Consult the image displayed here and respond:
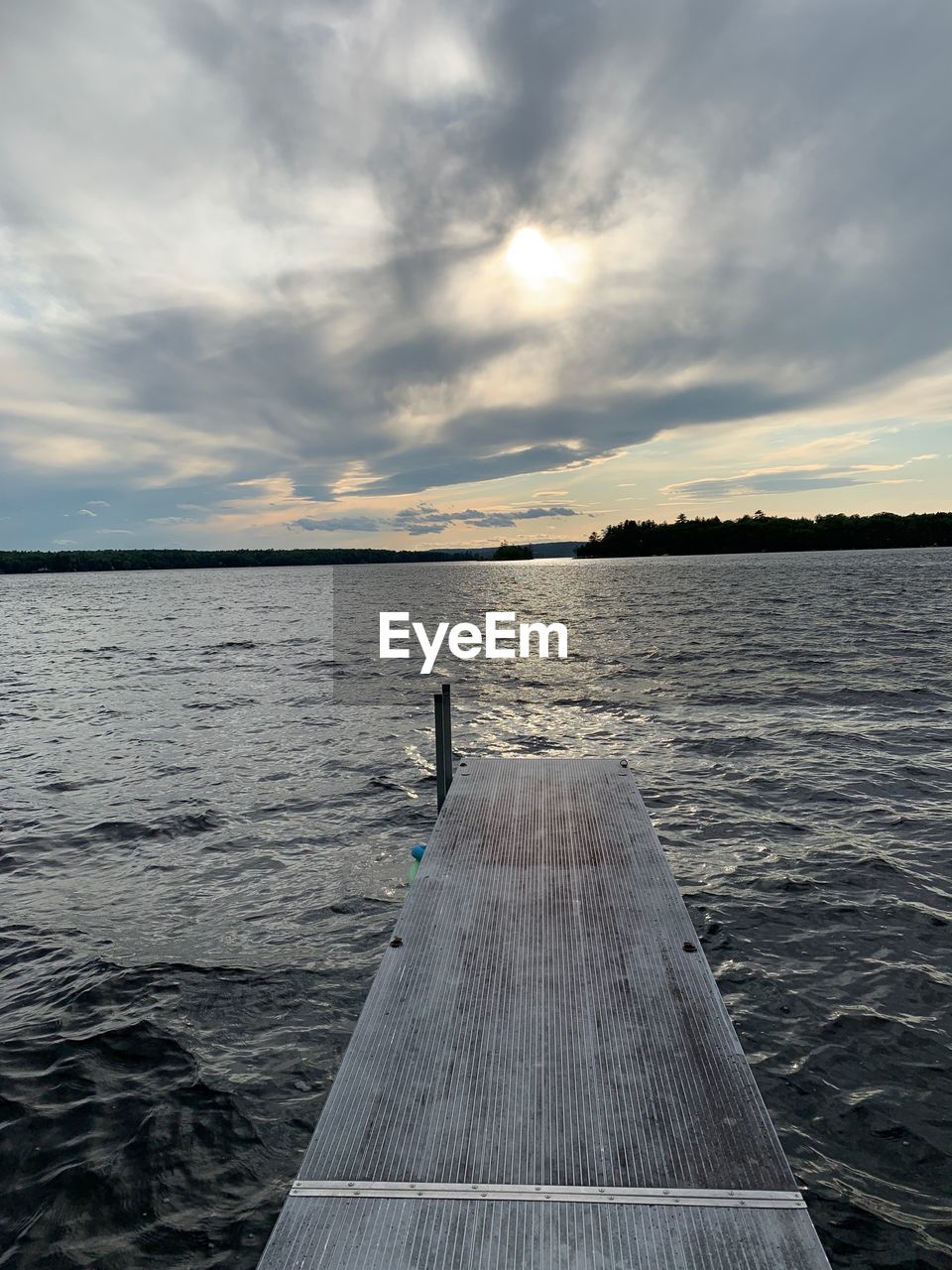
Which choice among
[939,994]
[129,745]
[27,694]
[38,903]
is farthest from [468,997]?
[27,694]

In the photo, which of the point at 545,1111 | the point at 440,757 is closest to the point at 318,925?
the point at 440,757

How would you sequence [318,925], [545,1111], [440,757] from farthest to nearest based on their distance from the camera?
[440,757]
[318,925]
[545,1111]

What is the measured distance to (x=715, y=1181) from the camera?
12.8 feet

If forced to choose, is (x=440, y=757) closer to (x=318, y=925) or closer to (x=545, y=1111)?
(x=318, y=925)

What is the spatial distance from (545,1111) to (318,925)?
561 cm

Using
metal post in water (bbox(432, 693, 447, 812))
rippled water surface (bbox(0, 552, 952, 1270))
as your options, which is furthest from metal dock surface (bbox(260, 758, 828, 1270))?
metal post in water (bbox(432, 693, 447, 812))

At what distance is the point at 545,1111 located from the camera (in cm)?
443

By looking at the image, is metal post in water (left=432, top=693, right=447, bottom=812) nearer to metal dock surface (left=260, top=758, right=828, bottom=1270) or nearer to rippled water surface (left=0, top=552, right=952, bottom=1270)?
rippled water surface (left=0, top=552, right=952, bottom=1270)

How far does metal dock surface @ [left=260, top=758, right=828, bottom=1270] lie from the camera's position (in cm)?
361

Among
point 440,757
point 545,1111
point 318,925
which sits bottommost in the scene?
point 318,925

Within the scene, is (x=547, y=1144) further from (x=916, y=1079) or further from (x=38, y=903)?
(x=38, y=903)

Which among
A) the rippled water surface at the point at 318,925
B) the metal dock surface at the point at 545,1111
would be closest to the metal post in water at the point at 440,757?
the rippled water surface at the point at 318,925

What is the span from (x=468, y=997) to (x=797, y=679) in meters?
24.2

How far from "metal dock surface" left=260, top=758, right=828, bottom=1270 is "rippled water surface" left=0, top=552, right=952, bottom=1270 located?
4.71ft
